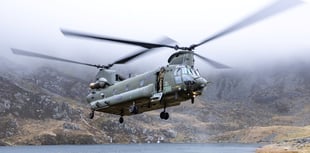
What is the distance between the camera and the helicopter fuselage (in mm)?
44906

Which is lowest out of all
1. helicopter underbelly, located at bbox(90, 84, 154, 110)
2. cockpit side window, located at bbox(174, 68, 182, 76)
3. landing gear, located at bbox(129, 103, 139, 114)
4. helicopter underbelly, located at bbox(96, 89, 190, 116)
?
landing gear, located at bbox(129, 103, 139, 114)

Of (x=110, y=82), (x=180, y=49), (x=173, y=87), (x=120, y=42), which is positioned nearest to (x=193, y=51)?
(x=180, y=49)

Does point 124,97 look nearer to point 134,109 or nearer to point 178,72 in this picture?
point 134,109

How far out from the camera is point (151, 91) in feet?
158

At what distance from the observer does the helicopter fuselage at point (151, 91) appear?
44.9 meters

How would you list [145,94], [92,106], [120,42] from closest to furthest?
[120,42] → [145,94] → [92,106]

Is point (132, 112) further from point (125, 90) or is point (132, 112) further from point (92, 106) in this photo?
point (92, 106)

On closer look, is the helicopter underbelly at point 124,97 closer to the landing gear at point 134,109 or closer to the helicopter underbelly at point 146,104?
the helicopter underbelly at point 146,104

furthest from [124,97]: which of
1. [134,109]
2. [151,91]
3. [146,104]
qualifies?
[151,91]

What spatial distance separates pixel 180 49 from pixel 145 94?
642 cm

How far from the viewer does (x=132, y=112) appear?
162 feet

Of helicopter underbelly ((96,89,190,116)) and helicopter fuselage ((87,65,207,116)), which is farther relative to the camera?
helicopter underbelly ((96,89,190,116))

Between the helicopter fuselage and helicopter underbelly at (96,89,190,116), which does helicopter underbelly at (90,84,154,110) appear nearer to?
the helicopter fuselage

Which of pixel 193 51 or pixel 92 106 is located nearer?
pixel 193 51
